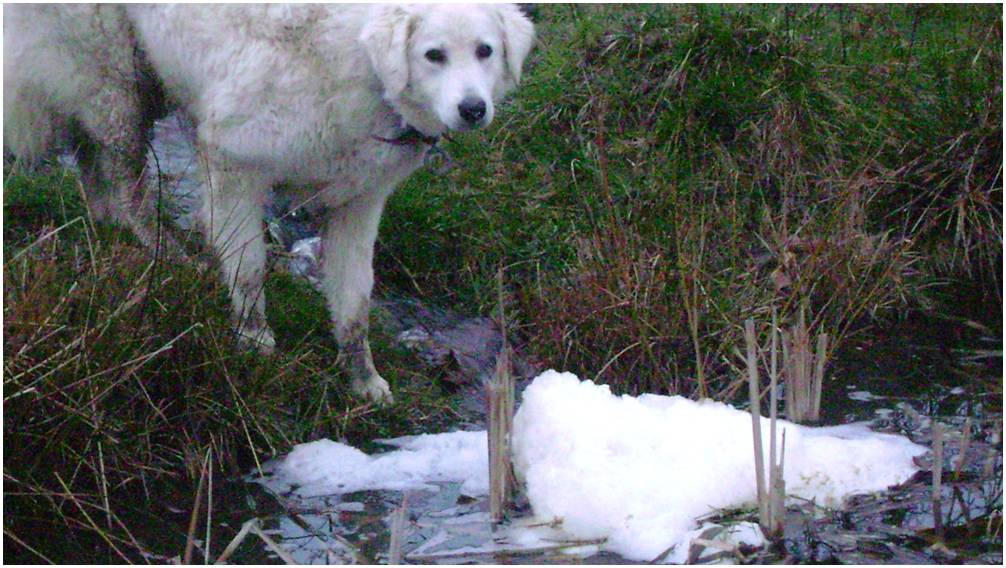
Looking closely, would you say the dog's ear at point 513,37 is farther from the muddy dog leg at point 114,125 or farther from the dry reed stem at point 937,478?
the dry reed stem at point 937,478

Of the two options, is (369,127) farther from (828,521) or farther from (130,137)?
(828,521)

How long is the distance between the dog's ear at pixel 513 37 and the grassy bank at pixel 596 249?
0.42 m

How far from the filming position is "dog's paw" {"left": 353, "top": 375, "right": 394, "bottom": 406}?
445 centimetres

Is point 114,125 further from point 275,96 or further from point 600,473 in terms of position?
point 600,473

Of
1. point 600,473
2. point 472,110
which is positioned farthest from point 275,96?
point 600,473

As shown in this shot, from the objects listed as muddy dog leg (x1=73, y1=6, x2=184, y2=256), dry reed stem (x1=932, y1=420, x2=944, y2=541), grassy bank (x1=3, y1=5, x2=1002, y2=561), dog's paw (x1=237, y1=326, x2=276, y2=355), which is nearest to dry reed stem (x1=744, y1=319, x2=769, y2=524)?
dry reed stem (x1=932, y1=420, x2=944, y2=541)

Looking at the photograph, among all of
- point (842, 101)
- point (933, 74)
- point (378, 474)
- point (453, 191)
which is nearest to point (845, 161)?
point (842, 101)

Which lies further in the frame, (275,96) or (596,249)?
(596,249)

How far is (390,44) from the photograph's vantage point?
410cm

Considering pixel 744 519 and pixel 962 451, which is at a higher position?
pixel 962 451

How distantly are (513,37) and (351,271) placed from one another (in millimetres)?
1113

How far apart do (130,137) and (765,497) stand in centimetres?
310

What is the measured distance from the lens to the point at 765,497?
9.75ft

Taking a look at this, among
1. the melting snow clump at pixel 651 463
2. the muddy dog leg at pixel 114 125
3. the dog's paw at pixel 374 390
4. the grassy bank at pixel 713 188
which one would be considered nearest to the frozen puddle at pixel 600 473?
the melting snow clump at pixel 651 463
